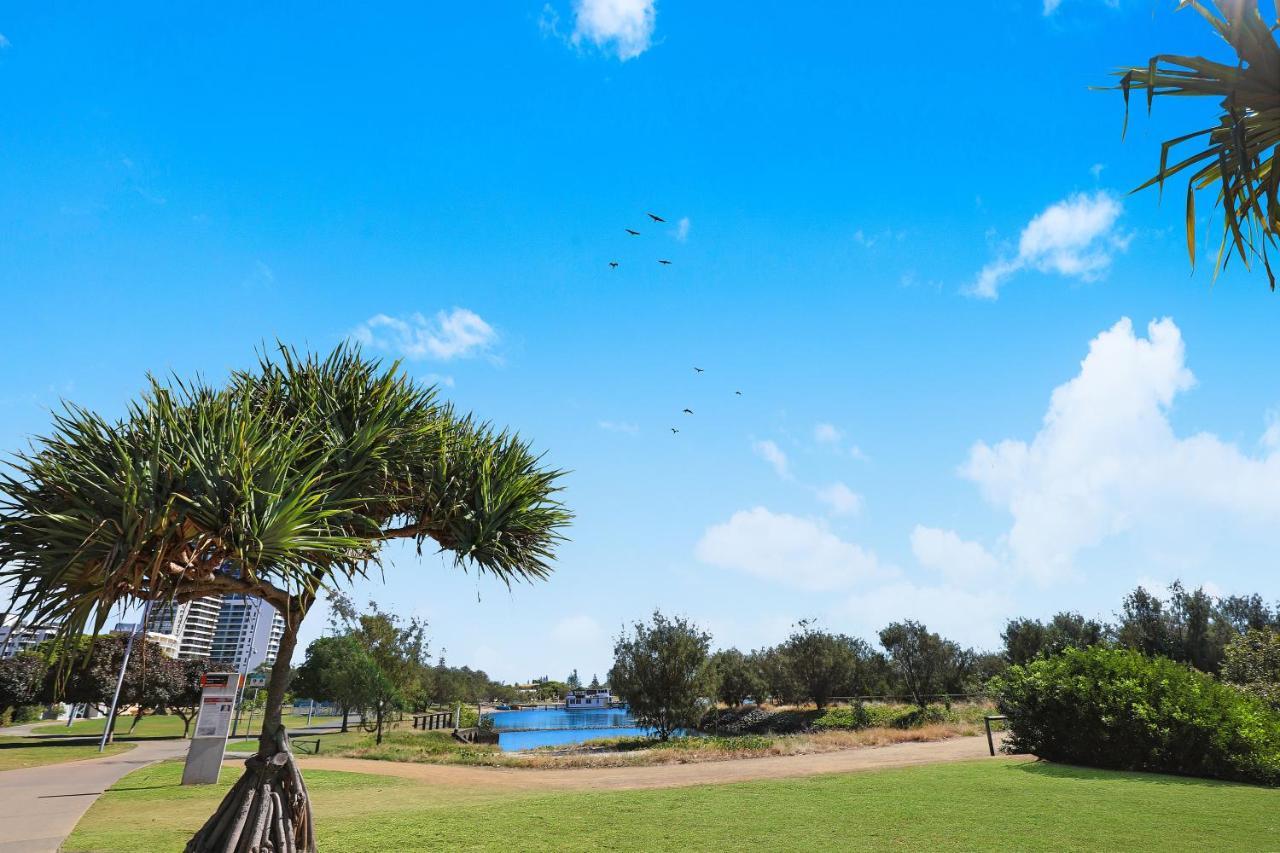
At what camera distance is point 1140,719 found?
47.8 feet

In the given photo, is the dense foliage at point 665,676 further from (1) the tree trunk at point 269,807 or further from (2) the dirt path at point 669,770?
(1) the tree trunk at point 269,807

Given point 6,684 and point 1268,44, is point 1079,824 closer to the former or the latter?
point 1268,44

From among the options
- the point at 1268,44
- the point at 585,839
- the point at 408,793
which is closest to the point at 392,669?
the point at 408,793

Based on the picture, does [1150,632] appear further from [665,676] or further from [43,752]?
[43,752]

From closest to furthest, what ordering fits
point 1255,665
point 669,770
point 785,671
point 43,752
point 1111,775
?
point 1111,775 → point 669,770 → point 1255,665 → point 43,752 → point 785,671

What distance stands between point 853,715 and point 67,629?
3948 cm

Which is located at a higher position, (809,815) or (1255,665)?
(1255,665)

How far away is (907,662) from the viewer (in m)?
48.2

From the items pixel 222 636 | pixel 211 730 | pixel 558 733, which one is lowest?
pixel 558 733

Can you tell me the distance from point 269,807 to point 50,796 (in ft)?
41.0

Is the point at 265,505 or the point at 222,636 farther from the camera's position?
the point at 222,636

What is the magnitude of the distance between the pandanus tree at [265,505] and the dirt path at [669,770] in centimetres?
960

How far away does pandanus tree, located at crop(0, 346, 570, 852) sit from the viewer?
6.73 meters

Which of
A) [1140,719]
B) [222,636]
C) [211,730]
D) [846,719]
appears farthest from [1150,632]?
[222,636]
